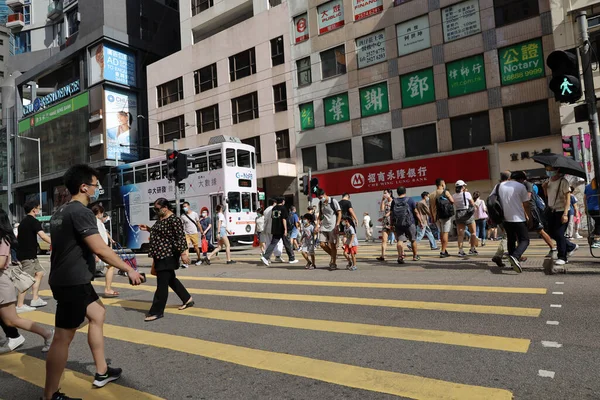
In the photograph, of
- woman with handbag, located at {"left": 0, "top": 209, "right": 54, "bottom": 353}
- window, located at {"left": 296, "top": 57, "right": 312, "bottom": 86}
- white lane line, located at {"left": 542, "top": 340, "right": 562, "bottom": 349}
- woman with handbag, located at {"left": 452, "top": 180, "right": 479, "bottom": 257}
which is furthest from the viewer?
window, located at {"left": 296, "top": 57, "right": 312, "bottom": 86}

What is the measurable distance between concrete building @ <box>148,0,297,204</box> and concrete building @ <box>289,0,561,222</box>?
1.30 metres

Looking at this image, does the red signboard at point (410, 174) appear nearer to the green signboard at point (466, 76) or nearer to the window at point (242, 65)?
the green signboard at point (466, 76)

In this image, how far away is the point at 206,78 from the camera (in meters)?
30.2

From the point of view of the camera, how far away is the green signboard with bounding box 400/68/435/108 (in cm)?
2142

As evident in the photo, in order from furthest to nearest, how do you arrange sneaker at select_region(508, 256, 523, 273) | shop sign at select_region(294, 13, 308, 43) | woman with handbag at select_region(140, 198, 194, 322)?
shop sign at select_region(294, 13, 308, 43) < sneaker at select_region(508, 256, 523, 273) < woman with handbag at select_region(140, 198, 194, 322)

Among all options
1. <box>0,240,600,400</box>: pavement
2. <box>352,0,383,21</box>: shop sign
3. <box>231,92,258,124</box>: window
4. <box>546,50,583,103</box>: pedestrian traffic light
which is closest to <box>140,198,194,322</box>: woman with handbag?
<box>0,240,600,400</box>: pavement

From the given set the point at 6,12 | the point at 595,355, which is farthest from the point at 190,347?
the point at 6,12

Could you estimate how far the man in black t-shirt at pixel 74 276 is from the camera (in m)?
3.03

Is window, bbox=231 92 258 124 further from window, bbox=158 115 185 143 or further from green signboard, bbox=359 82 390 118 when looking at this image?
green signboard, bbox=359 82 390 118

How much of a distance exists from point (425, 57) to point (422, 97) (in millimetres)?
1972

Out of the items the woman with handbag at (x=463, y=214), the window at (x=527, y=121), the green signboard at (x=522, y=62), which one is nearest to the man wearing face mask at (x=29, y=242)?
the woman with handbag at (x=463, y=214)

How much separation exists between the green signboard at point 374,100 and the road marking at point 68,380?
823 inches

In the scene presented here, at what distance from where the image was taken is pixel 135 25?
38344 millimetres

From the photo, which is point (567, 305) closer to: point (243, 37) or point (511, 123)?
point (511, 123)
